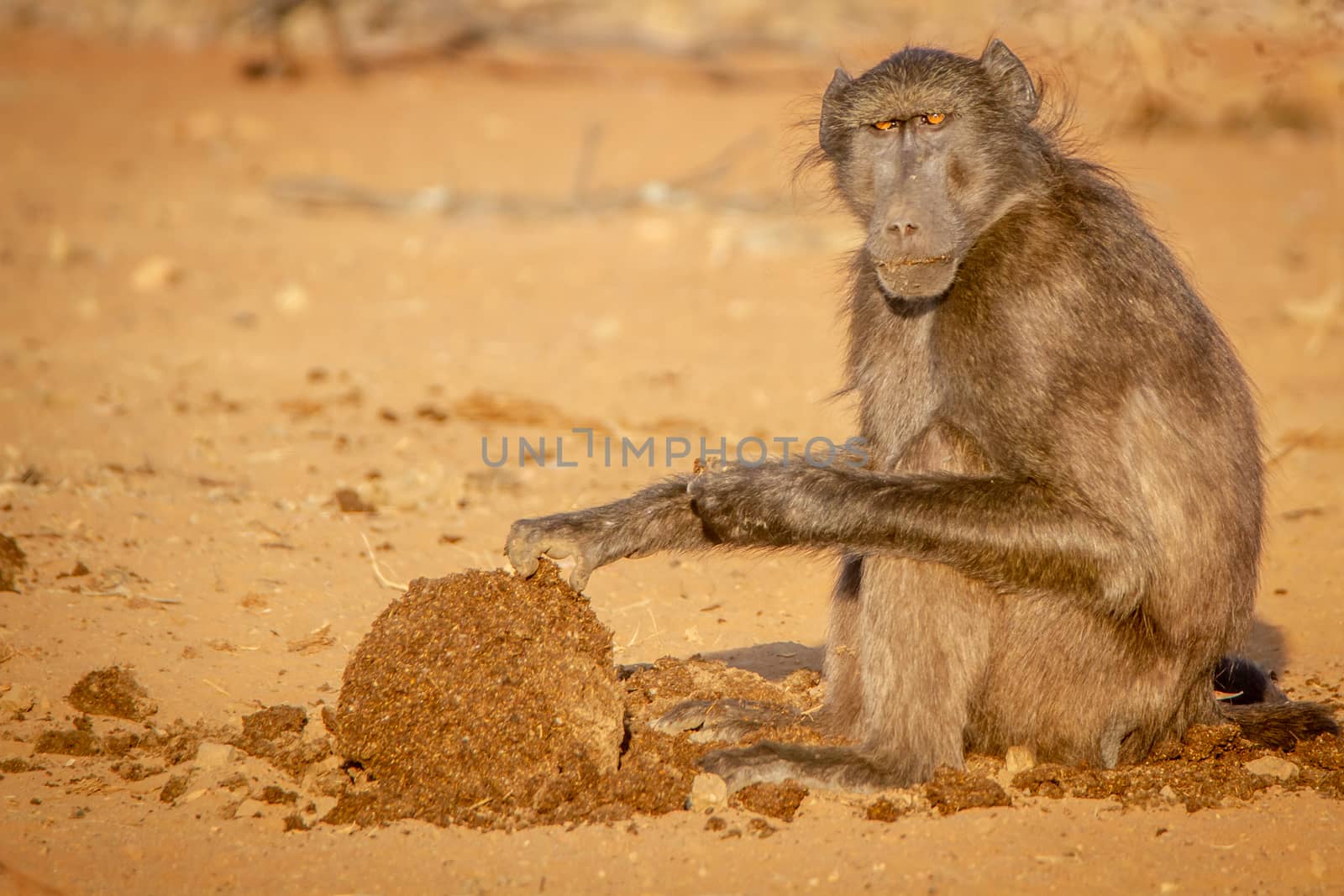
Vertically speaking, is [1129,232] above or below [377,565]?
above

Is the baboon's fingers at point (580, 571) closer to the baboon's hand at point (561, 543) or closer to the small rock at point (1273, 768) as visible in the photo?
the baboon's hand at point (561, 543)

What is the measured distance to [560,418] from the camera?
657 centimetres

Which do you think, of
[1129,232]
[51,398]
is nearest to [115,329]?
[51,398]

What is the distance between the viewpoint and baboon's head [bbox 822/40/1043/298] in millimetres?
3453

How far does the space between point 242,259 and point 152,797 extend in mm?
6818

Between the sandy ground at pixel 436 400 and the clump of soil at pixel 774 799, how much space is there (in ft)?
0.19

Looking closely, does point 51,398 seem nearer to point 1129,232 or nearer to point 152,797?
point 152,797

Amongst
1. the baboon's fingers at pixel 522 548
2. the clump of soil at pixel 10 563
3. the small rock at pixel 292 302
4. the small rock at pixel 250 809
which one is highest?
the small rock at pixel 292 302

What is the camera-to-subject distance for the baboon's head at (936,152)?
3453 millimetres

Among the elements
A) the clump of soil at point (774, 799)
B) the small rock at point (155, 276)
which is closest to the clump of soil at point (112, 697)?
the clump of soil at point (774, 799)

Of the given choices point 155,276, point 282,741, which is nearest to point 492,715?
point 282,741

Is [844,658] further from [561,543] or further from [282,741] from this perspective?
[282,741]

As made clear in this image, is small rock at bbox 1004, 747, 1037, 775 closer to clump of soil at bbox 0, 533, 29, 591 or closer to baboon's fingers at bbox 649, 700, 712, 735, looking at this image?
baboon's fingers at bbox 649, 700, 712, 735

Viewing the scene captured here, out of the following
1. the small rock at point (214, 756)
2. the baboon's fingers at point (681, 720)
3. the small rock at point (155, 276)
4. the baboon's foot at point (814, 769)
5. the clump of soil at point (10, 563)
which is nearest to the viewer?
the baboon's foot at point (814, 769)
